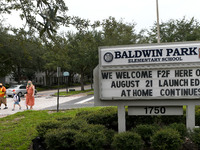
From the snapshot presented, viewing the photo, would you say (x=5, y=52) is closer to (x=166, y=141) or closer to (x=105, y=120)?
(x=105, y=120)

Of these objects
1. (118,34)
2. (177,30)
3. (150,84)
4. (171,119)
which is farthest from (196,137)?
(177,30)

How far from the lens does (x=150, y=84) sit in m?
5.24

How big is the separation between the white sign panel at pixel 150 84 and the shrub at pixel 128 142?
106cm

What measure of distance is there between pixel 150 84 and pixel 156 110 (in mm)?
631

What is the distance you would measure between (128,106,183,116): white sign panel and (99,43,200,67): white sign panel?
1017 millimetres

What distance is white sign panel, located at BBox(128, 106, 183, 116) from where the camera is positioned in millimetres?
5348

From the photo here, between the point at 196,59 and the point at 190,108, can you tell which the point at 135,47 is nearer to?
the point at 196,59

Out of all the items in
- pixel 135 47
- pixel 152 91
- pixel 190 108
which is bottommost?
pixel 190 108

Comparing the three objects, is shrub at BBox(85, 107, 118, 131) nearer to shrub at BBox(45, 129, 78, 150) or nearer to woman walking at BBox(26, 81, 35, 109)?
shrub at BBox(45, 129, 78, 150)

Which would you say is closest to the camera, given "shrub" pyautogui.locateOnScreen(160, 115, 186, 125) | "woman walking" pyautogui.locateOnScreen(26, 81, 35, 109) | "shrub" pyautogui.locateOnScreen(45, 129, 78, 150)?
"shrub" pyautogui.locateOnScreen(45, 129, 78, 150)

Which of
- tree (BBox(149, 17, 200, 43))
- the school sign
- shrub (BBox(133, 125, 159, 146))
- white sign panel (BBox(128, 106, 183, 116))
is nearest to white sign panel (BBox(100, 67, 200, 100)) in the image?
the school sign

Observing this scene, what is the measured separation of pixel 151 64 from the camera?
519 cm

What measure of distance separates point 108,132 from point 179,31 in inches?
932

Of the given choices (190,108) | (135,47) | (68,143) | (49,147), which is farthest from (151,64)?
(49,147)
